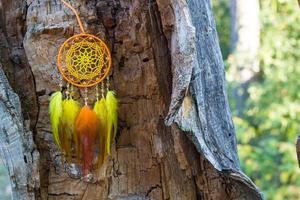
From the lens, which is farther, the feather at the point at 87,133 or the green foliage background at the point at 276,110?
the green foliage background at the point at 276,110

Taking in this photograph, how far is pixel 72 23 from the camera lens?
98cm

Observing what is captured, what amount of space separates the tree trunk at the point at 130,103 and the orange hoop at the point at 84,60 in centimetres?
1

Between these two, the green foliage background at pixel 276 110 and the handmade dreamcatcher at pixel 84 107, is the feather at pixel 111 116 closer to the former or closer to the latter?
the handmade dreamcatcher at pixel 84 107

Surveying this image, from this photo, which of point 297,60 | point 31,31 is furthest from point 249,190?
point 297,60

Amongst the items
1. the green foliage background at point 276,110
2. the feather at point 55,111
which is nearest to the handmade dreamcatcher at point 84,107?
the feather at point 55,111

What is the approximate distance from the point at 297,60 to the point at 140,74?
1.80 meters

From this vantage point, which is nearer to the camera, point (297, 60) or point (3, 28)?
point (3, 28)

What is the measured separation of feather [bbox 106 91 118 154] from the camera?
0.97 meters

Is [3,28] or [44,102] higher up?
[3,28]

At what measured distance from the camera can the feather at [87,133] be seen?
97 centimetres

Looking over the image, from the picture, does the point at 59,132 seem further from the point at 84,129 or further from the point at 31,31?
the point at 31,31

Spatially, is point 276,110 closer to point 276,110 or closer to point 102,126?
point 276,110

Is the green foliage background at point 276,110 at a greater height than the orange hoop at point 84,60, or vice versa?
the orange hoop at point 84,60

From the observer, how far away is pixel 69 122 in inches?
38.8
